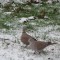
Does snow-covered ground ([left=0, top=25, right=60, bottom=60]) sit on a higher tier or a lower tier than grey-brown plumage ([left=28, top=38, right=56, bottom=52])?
lower

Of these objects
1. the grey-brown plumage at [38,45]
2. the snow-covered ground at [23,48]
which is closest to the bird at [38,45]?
the grey-brown plumage at [38,45]

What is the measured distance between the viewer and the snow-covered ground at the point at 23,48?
554 cm

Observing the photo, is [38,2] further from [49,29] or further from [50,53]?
[50,53]

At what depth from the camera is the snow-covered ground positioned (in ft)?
18.2

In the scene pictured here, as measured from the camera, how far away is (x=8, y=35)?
6695mm

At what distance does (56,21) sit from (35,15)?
0.73m

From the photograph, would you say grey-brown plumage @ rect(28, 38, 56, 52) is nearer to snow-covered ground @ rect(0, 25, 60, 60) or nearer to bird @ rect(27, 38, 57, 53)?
bird @ rect(27, 38, 57, 53)

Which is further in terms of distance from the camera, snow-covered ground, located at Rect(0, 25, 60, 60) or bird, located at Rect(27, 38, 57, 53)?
snow-covered ground, located at Rect(0, 25, 60, 60)

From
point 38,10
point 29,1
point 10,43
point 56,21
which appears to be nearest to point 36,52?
point 10,43

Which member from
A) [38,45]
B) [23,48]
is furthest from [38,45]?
[23,48]

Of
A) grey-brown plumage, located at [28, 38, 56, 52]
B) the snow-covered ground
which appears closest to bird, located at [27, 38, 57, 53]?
grey-brown plumage, located at [28, 38, 56, 52]

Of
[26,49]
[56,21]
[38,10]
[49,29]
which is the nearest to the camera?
[26,49]

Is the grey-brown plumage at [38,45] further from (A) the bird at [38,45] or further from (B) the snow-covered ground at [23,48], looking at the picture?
(B) the snow-covered ground at [23,48]

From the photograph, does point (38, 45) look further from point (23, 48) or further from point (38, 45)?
point (23, 48)
